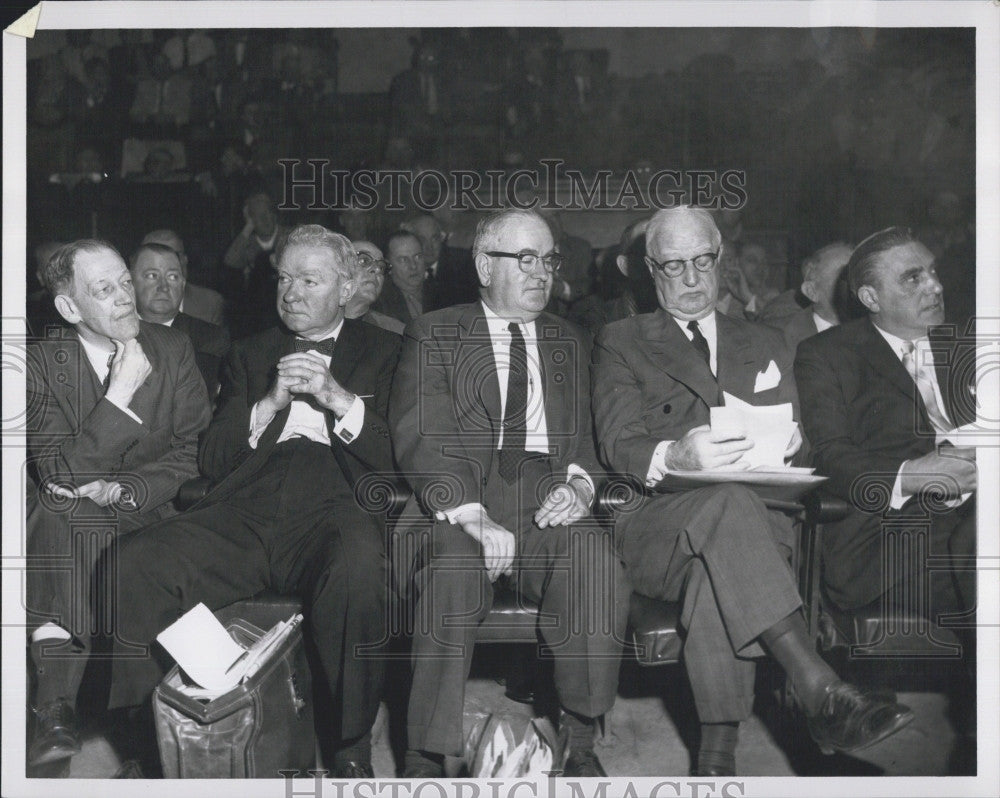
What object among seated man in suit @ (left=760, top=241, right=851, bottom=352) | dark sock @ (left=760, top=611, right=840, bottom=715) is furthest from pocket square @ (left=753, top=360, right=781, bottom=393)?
dark sock @ (left=760, top=611, right=840, bottom=715)

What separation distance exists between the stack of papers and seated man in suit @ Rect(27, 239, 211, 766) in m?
2.11

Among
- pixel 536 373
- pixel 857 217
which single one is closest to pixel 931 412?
pixel 857 217

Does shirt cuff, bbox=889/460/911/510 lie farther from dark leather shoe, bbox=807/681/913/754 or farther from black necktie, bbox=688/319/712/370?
black necktie, bbox=688/319/712/370

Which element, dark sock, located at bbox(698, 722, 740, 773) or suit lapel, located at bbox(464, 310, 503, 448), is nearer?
dark sock, located at bbox(698, 722, 740, 773)

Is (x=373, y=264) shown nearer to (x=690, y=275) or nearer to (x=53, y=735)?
(x=690, y=275)

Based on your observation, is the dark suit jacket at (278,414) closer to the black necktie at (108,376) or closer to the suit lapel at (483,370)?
the suit lapel at (483,370)

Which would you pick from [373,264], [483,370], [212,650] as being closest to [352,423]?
[483,370]

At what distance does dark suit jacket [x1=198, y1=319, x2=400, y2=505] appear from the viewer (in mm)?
4473

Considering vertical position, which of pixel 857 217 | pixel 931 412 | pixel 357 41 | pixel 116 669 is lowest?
pixel 116 669

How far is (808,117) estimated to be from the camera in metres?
4.63

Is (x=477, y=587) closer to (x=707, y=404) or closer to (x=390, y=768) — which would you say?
(x=390, y=768)

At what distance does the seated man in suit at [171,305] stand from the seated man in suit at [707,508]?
61.8 inches

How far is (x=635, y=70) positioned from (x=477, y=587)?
2222mm

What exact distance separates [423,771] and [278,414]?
1.52 meters
